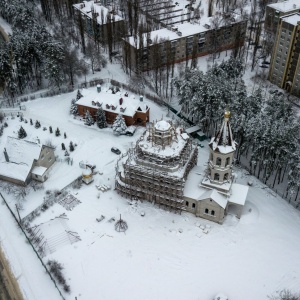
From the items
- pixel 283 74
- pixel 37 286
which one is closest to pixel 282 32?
pixel 283 74

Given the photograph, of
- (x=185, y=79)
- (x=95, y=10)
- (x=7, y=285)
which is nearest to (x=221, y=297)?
(x=7, y=285)

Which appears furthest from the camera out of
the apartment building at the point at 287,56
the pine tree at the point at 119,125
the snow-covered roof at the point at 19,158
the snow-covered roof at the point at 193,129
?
the apartment building at the point at 287,56

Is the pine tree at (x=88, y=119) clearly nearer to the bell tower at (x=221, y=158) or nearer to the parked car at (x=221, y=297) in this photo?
the bell tower at (x=221, y=158)

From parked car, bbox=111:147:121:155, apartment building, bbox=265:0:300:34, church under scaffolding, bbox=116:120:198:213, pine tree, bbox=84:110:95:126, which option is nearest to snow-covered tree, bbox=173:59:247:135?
church under scaffolding, bbox=116:120:198:213

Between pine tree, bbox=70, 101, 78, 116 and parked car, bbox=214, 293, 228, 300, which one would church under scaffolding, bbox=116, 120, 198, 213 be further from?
pine tree, bbox=70, 101, 78, 116

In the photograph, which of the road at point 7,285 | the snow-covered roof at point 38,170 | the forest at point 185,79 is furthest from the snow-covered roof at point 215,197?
the road at point 7,285

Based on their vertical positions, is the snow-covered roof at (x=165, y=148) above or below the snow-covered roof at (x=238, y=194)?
above

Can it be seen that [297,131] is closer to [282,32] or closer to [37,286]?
[282,32]
